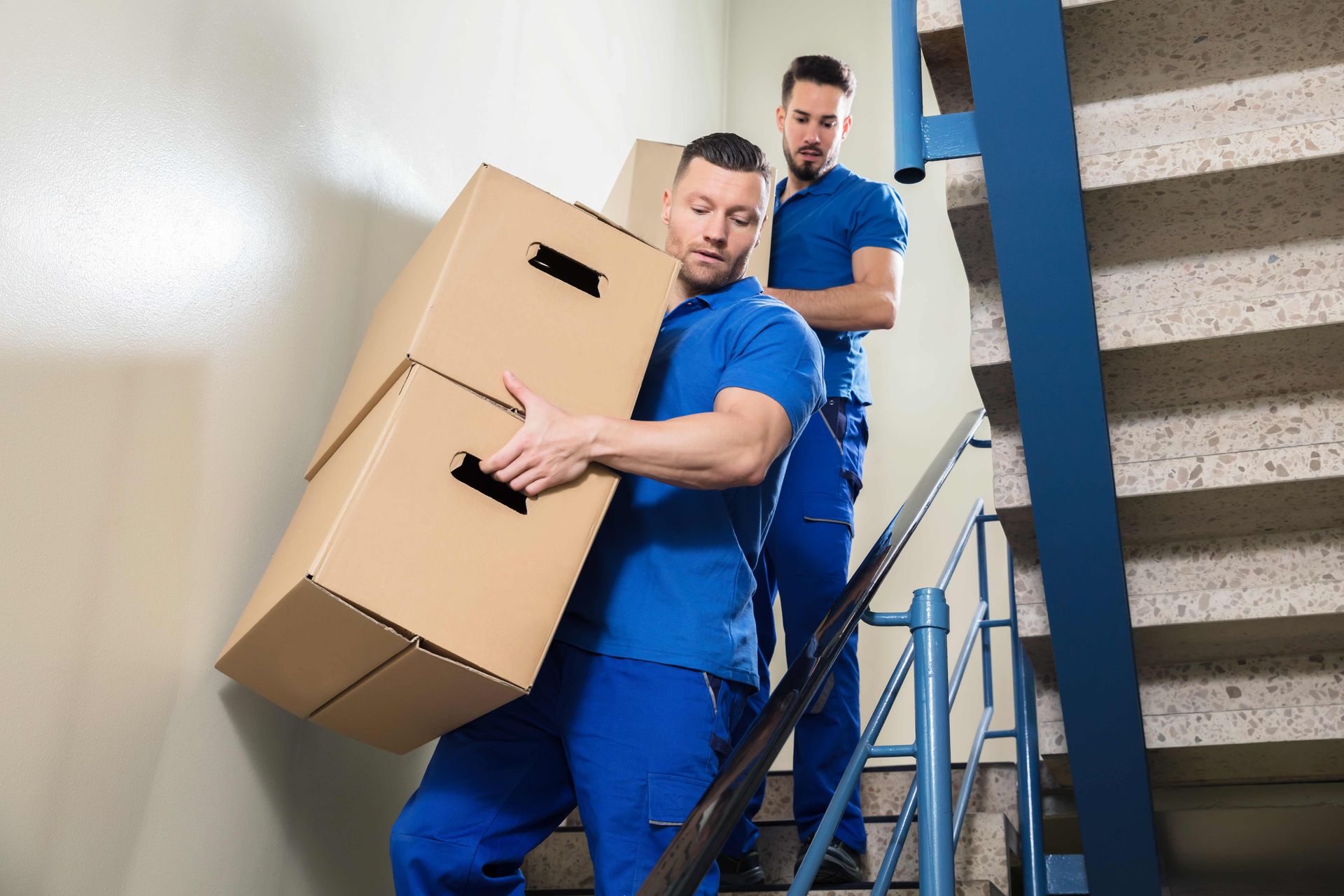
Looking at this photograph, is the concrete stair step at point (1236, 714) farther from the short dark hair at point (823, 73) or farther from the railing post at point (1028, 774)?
the short dark hair at point (823, 73)

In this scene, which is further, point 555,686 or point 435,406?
point 555,686

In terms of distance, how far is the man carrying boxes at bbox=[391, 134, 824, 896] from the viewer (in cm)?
123

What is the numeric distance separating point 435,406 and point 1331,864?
2300 mm

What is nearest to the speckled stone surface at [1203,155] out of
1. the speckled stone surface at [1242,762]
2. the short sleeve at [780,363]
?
the short sleeve at [780,363]

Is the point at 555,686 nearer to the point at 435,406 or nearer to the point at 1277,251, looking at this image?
the point at 435,406

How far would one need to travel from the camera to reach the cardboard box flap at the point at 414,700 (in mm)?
1139

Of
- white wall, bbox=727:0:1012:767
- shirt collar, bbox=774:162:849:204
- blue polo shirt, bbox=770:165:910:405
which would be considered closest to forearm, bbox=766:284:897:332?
blue polo shirt, bbox=770:165:910:405

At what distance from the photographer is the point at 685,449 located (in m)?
1.24

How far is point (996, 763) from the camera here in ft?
7.45

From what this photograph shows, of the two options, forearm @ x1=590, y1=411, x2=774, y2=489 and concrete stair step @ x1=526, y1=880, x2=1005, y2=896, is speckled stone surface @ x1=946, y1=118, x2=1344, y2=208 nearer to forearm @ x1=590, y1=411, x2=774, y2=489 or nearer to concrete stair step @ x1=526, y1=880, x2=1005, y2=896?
forearm @ x1=590, y1=411, x2=774, y2=489

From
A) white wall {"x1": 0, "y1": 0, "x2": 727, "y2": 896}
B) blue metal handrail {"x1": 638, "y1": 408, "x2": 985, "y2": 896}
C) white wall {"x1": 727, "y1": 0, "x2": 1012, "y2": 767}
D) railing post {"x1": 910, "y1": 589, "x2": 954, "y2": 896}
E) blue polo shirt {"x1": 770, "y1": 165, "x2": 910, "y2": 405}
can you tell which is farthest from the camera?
white wall {"x1": 727, "y1": 0, "x2": 1012, "y2": 767}

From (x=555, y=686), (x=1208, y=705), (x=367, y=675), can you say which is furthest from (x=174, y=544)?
(x=1208, y=705)

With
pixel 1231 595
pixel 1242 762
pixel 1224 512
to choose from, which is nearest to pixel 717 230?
pixel 1224 512

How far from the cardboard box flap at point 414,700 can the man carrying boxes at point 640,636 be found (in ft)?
0.23
